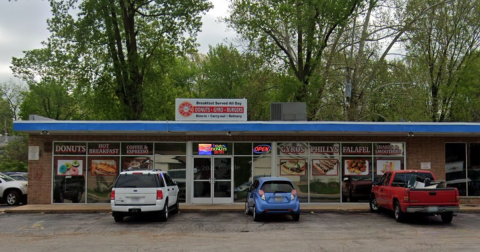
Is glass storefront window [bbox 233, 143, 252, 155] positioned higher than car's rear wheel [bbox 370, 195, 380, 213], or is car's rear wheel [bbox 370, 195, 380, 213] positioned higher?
glass storefront window [bbox 233, 143, 252, 155]

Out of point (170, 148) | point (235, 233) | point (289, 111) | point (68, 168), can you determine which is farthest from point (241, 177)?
point (68, 168)

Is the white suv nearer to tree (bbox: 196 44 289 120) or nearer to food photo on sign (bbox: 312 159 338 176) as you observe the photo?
food photo on sign (bbox: 312 159 338 176)

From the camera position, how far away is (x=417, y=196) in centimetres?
1416

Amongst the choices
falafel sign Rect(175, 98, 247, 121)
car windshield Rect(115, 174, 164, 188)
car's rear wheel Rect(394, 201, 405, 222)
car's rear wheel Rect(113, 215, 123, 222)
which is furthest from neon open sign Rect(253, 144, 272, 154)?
car's rear wheel Rect(113, 215, 123, 222)

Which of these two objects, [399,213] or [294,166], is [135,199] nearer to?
[399,213]

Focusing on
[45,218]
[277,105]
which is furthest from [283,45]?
[45,218]

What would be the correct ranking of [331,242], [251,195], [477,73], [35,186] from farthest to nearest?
1. [477,73]
2. [35,186]
3. [251,195]
4. [331,242]

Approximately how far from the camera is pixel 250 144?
21094mm

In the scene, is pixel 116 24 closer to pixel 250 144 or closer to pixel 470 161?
pixel 250 144

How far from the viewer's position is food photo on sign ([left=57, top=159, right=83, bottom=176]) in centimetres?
2077

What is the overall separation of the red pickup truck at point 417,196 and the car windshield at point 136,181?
799 cm

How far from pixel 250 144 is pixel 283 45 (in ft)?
46.5

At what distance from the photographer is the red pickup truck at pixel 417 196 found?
558 inches

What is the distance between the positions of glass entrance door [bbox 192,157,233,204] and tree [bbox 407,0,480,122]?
17.6m
